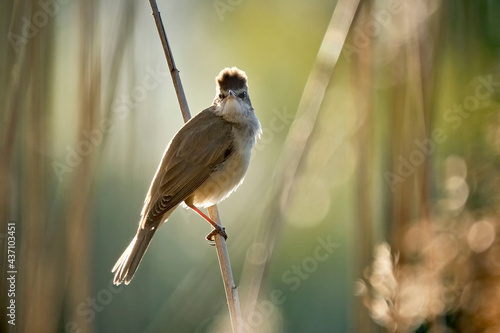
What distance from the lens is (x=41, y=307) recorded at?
2744 millimetres

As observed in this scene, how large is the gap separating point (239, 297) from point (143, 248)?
2.31ft

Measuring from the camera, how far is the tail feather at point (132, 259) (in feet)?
9.61

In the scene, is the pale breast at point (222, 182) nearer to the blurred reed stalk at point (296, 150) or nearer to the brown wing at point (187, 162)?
the brown wing at point (187, 162)

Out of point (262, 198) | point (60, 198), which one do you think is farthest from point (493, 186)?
point (60, 198)

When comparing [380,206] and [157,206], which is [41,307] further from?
[380,206]
